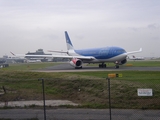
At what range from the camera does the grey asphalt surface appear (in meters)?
11.3

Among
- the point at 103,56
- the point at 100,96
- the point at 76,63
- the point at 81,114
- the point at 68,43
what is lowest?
the point at 81,114

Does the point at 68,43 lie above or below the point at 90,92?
above

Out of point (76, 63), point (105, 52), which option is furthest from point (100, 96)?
point (105, 52)

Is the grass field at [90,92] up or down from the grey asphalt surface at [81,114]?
up

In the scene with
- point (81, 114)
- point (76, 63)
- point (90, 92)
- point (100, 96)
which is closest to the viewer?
point (81, 114)

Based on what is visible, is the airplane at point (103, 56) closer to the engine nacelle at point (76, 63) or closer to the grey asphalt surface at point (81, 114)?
the engine nacelle at point (76, 63)

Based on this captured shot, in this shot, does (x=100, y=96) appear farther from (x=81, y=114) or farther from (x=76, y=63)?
(x=76, y=63)

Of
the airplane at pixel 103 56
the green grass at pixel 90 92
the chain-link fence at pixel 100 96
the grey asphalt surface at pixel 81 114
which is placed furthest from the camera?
the airplane at pixel 103 56

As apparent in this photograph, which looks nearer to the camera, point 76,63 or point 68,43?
point 76,63

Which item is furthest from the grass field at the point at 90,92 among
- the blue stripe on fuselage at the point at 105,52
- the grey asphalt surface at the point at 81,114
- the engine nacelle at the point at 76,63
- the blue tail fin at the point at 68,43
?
the blue tail fin at the point at 68,43

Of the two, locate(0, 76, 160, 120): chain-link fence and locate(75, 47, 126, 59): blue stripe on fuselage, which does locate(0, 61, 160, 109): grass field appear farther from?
locate(75, 47, 126, 59): blue stripe on fuselage

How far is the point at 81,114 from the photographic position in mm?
12125

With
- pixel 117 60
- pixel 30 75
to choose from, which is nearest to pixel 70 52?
pixel 117 60

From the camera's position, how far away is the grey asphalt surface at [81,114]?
37.2ft
